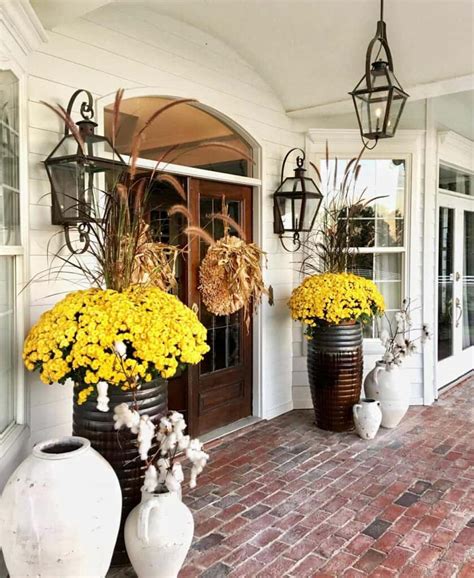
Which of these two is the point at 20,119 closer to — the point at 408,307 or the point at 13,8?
the point at 13,8

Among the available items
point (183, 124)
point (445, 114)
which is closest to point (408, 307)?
point (445, 114)

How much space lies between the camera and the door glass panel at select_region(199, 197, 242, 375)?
13.7 feet

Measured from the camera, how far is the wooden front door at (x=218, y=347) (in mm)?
4094

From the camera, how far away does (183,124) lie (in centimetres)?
397

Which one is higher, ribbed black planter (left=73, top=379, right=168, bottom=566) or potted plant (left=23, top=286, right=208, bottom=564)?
potted plant (left=23, top=286, right=208, bottom=564)

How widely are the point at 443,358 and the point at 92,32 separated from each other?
4846mm

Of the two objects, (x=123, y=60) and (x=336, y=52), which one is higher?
(x=336, y=52)

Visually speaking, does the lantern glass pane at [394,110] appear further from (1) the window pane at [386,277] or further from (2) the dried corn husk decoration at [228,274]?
(1) the window pane at [386,277]

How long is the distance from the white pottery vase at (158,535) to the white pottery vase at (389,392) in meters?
2.52

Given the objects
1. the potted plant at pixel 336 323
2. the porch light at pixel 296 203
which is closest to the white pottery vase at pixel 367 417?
the potted plant at pixel 336 323

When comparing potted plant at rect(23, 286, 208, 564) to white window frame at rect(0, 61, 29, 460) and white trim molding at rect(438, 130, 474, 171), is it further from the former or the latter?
white trim molding at rect(438, 130, 474, 171)

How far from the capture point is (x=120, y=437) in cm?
246

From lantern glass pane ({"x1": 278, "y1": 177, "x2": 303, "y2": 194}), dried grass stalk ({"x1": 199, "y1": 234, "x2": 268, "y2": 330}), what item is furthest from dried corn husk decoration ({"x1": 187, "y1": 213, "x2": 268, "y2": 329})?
lantern glass pane ({"x1": 278, "y1": 177, "x2": 303, "y2": 194})

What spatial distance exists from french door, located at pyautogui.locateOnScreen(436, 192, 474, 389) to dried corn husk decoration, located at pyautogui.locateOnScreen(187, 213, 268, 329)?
2.46 metres
